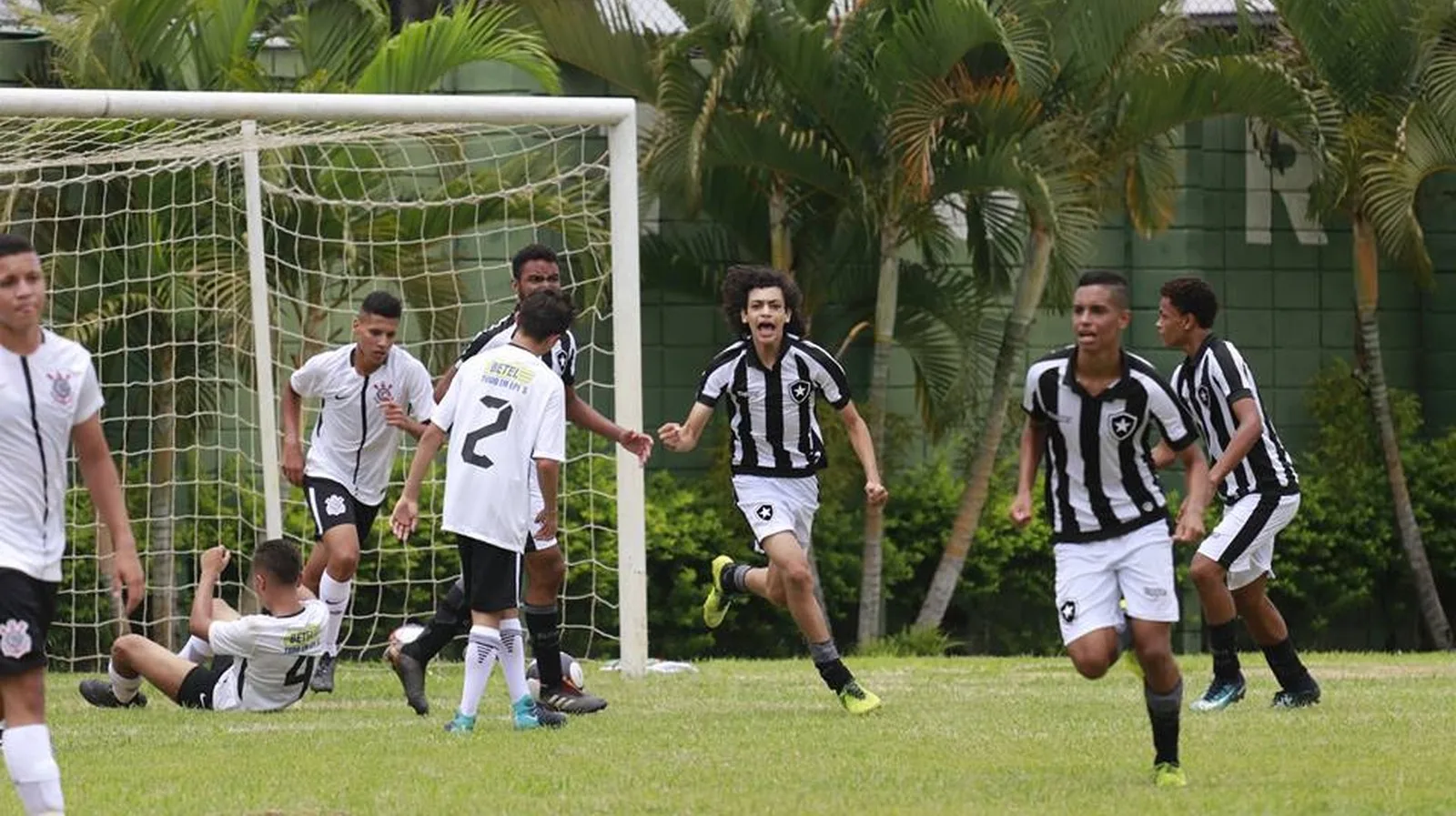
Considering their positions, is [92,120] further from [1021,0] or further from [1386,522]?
[1386,522]

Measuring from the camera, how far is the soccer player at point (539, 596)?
12148mm

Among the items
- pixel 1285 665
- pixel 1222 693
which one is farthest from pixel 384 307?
pixel 1285 665

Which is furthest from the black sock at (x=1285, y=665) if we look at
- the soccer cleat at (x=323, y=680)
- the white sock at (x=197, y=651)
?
the white sock at (x=197, y=651)

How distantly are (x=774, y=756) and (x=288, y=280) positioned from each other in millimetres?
9268

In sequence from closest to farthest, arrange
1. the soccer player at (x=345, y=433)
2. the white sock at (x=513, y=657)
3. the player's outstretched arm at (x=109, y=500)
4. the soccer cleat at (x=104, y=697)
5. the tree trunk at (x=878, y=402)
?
the player's outstretched arm at (x=109, y=500), the white sock at (x=513, y=657), the soccer cleat at (x=104, y=697), the soccer player at (x=345, y=433), the tree trunk at (x=878, y=402)

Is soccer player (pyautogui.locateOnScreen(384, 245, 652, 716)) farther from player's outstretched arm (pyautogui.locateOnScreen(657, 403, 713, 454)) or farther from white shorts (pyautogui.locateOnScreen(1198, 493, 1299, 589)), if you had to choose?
white shorts (pyautogui.locateOnScreen(1198, 493, 1299, 589))

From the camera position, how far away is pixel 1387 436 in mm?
21953

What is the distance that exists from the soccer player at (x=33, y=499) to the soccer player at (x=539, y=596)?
4.11 meters

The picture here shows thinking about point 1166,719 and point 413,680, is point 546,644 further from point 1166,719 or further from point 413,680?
point 1166,719

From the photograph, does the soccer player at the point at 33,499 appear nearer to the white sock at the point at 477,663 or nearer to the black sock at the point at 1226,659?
the white sock at the point at 477,663

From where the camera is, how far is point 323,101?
47.1 feet

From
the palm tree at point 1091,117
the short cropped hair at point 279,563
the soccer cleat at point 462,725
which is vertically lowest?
the soccer cleat at point 462,725

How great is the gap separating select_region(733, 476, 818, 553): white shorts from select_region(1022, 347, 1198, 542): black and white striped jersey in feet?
9.27

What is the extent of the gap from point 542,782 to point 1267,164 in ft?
49.6
